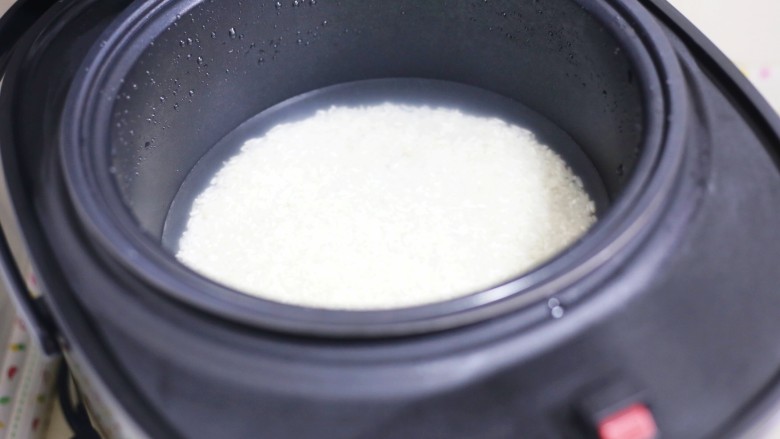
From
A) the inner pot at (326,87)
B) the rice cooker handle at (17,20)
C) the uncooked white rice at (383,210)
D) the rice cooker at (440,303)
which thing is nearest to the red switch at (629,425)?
the rice cooker at (440,303)

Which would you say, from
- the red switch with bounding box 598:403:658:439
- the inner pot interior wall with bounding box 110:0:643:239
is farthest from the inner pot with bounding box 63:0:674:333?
the red switch with bounding box 598:403:658:439

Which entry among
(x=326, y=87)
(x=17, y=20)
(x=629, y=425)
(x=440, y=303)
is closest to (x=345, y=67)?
(x=326, y=87)

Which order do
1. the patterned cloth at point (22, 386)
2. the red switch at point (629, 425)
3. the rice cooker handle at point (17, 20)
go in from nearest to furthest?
the red switch at point (629, 425)
the rice cooker handle at point (17, 20)
the patterned cloth at point (22, 386)

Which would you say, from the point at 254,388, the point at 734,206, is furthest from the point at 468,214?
the point at 254,388

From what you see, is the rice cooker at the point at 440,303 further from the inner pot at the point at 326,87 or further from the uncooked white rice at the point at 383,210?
the uncooked white rice at the point at 383,210

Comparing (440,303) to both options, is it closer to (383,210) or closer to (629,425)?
(629,425)

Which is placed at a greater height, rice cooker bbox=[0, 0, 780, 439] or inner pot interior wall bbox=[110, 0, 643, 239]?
inner pot interior wall bbox=[110, 0, 643, 239]

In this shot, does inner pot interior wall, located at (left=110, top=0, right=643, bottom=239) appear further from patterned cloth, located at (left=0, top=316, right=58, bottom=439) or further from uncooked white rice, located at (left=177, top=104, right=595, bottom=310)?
patterned cloth, located at (left=0, top=316, right=58, bottom=439)
